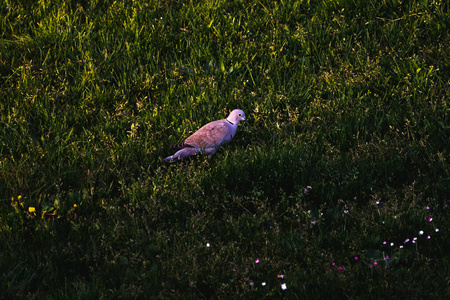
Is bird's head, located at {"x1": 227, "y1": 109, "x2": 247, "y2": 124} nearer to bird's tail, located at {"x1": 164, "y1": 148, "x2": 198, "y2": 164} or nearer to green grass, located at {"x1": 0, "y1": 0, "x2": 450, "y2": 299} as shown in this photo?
green grass, located at {"x1": 0, "y1": 0, "x2": 450, "y2": 299}

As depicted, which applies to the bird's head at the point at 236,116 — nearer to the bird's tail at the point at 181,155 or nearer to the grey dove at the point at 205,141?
the grey dove at the point at 205,141

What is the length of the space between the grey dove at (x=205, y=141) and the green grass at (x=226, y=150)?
4.2 inches

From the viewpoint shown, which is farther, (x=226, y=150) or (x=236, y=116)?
(x=236, y=116)

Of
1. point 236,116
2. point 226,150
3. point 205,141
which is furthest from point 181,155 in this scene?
point 236,116

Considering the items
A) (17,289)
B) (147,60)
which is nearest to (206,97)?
(147,60)

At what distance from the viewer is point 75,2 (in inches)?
261

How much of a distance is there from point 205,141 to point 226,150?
0.22m

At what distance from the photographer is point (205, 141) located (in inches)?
174

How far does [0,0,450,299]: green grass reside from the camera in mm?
3453

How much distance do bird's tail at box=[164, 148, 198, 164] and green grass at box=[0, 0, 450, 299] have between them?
93 mm

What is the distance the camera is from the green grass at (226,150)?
345 centimetres

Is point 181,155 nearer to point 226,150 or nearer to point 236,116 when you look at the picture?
point 226,150

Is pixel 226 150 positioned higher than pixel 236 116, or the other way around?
pixel 236 116

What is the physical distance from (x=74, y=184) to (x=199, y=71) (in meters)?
1.87
